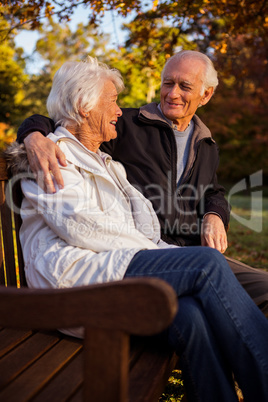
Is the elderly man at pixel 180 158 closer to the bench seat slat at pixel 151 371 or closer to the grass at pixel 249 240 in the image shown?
the bench seat slat at pixel 151 371

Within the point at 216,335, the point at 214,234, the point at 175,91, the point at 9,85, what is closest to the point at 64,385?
the point at 216,335

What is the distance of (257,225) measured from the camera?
28.6ft

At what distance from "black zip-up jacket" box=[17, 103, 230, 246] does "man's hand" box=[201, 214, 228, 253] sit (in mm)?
109

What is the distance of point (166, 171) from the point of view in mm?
2795

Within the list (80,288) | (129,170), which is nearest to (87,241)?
(80,288)

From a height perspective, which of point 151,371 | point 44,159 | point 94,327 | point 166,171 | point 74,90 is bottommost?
point 151,371

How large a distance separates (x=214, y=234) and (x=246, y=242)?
4.72 m

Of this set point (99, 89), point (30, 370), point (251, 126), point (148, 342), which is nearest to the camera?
point (30, 370)

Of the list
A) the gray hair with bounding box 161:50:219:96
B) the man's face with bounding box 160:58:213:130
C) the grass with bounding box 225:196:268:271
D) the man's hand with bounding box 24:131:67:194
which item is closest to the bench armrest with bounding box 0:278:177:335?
the man's hand with bounding box 24:131:67:194

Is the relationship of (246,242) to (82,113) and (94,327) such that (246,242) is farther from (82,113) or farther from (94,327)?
(94,327)

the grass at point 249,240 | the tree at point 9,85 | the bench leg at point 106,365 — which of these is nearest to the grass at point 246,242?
the grass at point 249,240

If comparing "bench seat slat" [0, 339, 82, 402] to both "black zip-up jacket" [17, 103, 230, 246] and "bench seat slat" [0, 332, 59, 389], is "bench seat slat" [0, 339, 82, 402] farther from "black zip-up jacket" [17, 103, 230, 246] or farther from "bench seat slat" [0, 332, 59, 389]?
"black zip-up jacket" [17, 103, 230, 246]

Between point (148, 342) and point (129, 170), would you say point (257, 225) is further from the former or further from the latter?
point (148, 342)

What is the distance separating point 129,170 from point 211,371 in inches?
58.1
